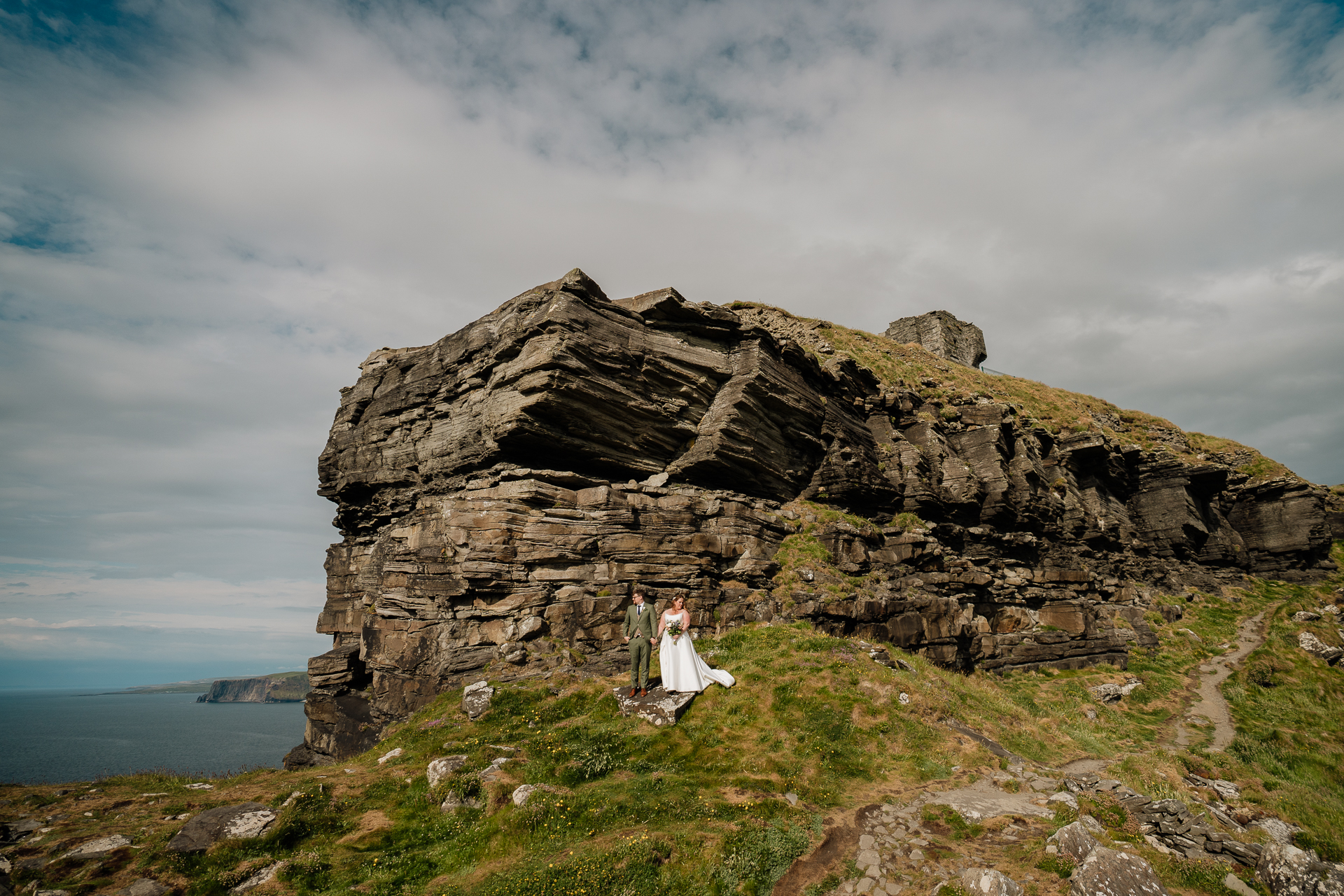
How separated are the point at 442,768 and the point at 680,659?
7081 mm

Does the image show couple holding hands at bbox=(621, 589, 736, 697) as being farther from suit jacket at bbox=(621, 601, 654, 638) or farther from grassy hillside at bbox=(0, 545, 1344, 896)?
grassy hillside at bbox=(0, 545, 1344, 896)

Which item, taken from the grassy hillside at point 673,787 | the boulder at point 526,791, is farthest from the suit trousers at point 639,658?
the boulder at point 526,791

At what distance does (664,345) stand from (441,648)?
16.4 m

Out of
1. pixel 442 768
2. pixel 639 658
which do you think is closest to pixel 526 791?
pixel 442 768

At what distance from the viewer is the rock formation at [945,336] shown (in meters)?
72.9

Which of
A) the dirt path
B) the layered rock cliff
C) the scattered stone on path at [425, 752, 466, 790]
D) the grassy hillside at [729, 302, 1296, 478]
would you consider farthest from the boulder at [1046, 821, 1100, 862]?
the grassy hillside at [729, 302, 1296, 478]

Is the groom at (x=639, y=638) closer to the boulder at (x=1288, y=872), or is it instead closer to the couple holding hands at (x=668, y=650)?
the couple holding hands at (x=668, y=650)

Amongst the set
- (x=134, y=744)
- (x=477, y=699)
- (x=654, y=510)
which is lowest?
(x=134, y=744)

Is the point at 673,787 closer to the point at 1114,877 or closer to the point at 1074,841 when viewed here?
the point at 1074,841

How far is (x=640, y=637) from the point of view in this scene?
670 inches

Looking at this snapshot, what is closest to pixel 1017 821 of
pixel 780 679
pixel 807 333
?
pixel 780 679

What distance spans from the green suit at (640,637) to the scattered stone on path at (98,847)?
1109 centimetres

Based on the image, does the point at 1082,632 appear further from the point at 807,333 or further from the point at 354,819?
the point at 354,819

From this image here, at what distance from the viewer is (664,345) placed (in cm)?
2752
